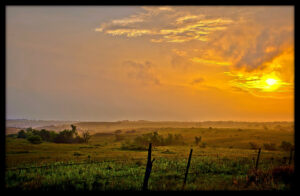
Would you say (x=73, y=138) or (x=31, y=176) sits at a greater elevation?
(x=31, y=176)

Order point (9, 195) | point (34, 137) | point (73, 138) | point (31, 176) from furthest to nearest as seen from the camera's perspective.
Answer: point (73, 138) < point (34, 137) < point (31, 176) < point (9, 195)

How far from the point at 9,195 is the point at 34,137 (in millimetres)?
30694

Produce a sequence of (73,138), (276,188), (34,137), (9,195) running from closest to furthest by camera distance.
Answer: (9,195) < (276,188) < (34,137) < (73,138)

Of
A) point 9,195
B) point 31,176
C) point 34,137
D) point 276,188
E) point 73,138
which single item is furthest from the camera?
point 73,138

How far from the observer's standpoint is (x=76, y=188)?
8383 mm
